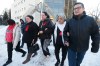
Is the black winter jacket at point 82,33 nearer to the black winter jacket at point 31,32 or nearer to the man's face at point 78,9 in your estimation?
the man's face at point 78,9

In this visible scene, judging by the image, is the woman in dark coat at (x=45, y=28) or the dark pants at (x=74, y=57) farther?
the woman in dark coat at (x=45, y=28)

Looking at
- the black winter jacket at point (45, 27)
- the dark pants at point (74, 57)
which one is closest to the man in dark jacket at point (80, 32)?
the dark pants at point (74, 57)

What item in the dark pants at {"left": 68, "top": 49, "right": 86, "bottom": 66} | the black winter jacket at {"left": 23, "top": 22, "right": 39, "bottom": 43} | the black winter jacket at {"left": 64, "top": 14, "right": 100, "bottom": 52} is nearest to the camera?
the black winter jacket at {"left": 64, "top": 14, "right": 100, "bottom": 52}

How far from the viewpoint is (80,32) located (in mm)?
5859

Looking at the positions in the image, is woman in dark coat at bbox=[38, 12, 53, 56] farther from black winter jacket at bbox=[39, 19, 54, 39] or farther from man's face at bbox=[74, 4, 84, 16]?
man's face at bbox=[74, 4, 84, 16]

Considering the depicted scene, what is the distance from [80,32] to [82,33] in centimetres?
5

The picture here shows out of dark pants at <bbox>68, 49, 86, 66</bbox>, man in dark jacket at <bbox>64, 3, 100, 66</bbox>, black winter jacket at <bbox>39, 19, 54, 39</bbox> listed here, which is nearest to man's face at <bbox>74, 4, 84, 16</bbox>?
man in dark jacket at <bbox>64, 3, 100, 66</bbox>

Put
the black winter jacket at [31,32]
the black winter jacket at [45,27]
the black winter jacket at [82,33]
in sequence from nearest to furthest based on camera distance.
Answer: the black winter jacket at [82,33] → the black winter jacket at [31,32] → the black winter jacket at [45,27]

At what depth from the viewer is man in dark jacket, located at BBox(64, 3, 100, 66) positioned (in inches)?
230

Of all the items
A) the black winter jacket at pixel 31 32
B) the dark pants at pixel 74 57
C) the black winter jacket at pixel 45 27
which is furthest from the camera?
the black winter jacket at pixel 45 27

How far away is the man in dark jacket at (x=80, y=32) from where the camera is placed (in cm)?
585

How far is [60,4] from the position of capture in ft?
174

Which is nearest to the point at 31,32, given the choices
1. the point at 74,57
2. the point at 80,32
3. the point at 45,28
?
the point at 45,28

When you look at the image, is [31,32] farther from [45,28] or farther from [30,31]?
[45,28]
